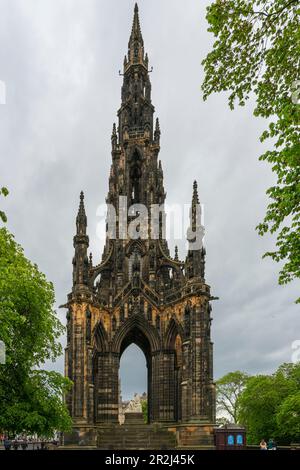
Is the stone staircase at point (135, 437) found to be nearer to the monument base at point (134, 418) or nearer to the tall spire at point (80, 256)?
the monument base at point (134, 418)

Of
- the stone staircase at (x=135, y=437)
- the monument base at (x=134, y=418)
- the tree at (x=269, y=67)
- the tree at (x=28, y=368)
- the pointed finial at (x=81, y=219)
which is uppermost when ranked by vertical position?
the pointed finial at (x=81, y=219)

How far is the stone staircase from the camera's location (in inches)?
1363

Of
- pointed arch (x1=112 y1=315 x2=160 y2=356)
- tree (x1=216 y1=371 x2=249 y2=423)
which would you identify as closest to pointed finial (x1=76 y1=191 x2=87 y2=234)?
pointed arch (x1=112 y1=315 x2=160 y2=356)

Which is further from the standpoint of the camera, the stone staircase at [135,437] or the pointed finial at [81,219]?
the pointed finial at [81,219]

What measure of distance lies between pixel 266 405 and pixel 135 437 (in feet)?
65.4

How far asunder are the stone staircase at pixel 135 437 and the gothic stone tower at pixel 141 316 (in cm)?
96

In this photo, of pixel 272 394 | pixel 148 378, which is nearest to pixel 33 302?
pixel 148 378

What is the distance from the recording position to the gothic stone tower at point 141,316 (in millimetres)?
34156

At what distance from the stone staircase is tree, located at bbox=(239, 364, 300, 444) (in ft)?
53.7

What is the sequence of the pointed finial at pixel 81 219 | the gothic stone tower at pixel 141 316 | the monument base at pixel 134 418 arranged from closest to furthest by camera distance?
the gothic stone tower at pixel 141 316, the pointed finial at pixel 81 219, the monument base at pixel 134 418

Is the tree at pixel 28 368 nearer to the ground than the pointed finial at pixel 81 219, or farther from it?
nearer to the ground

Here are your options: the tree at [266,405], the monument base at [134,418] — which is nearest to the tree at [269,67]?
the monument base at [134,418]

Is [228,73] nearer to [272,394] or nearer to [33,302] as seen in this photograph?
[33,302]

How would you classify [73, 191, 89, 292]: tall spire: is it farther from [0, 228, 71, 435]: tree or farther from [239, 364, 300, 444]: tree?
[239, 364, 300, 444]: tree
